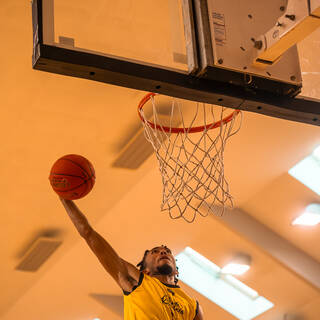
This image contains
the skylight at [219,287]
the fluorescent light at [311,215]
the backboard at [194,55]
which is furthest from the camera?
the skylight at [219,287]

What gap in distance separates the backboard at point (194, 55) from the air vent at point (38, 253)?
357 centimetres

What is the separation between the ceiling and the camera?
4605 millimetres

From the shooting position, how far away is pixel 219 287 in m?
7.45

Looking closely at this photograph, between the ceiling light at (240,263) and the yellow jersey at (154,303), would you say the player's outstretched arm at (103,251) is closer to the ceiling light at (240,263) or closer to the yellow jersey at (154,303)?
the yellow jersey at (154,303)

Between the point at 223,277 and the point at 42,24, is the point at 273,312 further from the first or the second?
the point at 42,24

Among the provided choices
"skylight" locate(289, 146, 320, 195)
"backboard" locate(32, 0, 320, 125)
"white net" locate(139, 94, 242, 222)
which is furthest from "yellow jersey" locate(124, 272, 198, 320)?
"skylight" locate(289, 146, 320, 195)

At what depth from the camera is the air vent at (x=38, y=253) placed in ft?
20.4

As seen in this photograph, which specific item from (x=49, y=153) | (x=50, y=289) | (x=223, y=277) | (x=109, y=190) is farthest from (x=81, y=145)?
(x=223, y=277)

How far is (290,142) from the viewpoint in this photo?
5.59m

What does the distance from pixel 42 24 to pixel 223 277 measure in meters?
5.33

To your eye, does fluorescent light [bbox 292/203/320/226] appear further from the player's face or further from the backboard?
the backboard

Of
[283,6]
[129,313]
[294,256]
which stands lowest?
[129,313]

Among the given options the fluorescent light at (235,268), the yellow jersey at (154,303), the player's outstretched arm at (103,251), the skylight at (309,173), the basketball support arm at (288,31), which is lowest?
the yellow jersey at (154,303)

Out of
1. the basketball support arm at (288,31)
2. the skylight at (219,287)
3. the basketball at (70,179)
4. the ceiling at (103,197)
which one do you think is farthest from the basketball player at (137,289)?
the skylight at (219,287)
